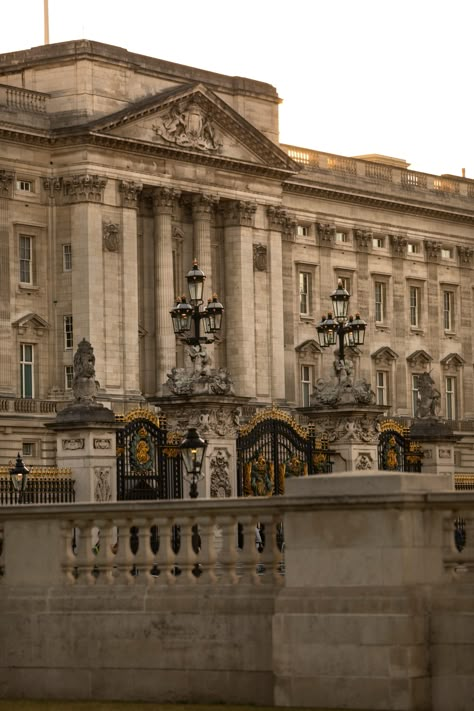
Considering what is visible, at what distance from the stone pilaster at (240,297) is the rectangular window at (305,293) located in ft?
22.0

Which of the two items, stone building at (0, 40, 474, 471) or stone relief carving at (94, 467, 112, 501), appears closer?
stone relief carving at (94, 467, 112, 501)

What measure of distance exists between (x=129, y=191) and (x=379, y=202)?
69.7 feet

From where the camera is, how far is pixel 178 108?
8888cm

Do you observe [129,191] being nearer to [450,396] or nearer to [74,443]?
[450,396]

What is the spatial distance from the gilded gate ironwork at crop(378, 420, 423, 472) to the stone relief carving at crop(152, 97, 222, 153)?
141ft

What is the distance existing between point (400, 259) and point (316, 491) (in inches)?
3443

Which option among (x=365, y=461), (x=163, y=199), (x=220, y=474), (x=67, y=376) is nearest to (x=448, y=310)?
(x=163, y=199)

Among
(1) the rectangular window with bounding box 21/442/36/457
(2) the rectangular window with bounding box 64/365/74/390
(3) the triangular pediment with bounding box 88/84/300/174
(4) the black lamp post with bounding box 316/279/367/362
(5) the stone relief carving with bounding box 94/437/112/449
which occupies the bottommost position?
(5) the stone relief carving with bounding box 94/437/112/449

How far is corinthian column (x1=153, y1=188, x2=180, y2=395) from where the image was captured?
3469 inches

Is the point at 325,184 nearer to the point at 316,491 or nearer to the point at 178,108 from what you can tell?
the point at 178,108

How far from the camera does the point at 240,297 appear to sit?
91938 mm

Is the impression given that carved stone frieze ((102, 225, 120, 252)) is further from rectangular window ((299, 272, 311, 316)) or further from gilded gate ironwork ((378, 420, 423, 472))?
gilded gate ironwork ((378, 420, 423, 472))

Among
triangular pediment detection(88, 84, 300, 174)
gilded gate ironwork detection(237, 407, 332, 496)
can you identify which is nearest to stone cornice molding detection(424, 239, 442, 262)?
triangular pediment detection(88, 84, 300, 174)

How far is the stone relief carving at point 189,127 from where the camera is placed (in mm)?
88562
